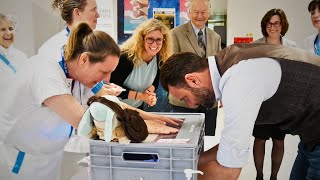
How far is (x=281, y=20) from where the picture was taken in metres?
2.40

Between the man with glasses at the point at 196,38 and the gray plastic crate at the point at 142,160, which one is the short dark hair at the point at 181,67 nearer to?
Result: the gray plastic crate at the point at 142,160

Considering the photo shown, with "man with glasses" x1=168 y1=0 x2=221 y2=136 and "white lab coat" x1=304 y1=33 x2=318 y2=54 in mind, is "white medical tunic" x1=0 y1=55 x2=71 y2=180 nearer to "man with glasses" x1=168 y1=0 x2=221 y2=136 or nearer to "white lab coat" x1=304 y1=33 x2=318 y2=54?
"man with glasses" x1=168 y1=0 x2=221 y2=136

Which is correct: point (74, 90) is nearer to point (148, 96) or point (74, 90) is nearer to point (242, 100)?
point (242, 100)

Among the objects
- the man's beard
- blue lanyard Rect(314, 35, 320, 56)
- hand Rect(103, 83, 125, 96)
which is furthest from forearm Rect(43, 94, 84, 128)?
blue lanyard Rect(314, 35, 320, 56)

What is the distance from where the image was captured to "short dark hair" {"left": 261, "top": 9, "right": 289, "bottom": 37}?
239 centimetres

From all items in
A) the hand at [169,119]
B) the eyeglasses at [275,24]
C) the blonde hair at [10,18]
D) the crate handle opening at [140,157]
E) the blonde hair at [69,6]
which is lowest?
the crate handle opening at [140,157]

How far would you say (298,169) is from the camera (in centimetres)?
140

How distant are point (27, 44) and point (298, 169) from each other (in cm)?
164

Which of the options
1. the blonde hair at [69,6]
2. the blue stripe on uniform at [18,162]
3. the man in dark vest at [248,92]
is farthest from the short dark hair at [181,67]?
the blonde hair at [69,6]

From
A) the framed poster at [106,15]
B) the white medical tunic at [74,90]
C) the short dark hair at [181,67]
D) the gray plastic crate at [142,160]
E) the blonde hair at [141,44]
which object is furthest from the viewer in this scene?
the framed poster at [106,15]

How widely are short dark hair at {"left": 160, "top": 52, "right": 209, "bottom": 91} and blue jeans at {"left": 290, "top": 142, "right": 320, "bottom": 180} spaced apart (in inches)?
20.1

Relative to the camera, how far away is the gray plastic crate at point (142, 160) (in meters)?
0.91

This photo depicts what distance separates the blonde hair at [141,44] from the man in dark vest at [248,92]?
90 centimetres

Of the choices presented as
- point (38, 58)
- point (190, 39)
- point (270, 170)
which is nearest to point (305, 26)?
point (190, 39)
